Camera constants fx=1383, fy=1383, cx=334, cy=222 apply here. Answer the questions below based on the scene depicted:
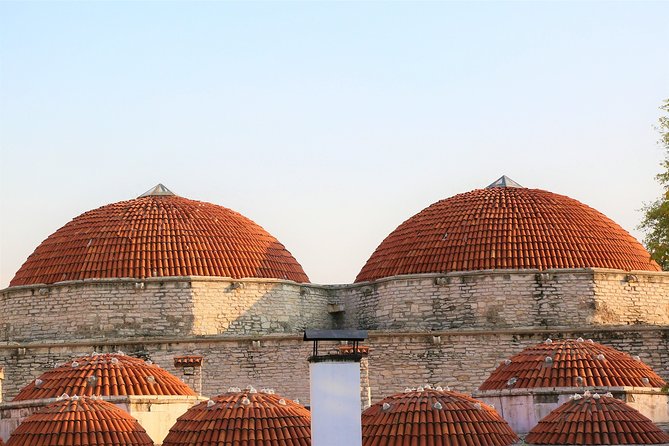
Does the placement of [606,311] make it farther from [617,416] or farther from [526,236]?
[617,416]

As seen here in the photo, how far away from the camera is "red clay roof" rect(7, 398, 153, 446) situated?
19.8 m

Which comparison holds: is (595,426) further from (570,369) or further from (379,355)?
(379,355)

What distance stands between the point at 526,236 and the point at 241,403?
1028 centimetres

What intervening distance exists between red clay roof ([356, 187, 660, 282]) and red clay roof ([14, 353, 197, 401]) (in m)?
7.35

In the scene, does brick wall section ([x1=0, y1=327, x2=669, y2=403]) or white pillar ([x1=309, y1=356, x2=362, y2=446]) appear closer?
white pillar ([x1=309, y1=356, x2=362, y2=446])

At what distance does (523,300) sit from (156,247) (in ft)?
25.1

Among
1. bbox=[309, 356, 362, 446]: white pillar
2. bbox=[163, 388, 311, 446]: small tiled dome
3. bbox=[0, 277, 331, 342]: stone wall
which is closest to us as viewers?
bbox=[309, 356, 362, 446]: white pillar

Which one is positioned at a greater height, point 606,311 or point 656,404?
point 606,311

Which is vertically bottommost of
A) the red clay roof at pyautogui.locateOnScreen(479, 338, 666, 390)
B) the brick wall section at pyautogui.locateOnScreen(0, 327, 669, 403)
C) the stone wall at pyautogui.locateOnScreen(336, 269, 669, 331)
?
the red clay roof at pyautogui.locateOnScreen(479, 338, 666, 390)

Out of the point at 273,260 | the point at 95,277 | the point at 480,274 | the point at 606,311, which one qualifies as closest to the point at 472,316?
the point at 480,274

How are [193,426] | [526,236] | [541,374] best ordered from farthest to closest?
[526,236]
[541,374]
[193,426]

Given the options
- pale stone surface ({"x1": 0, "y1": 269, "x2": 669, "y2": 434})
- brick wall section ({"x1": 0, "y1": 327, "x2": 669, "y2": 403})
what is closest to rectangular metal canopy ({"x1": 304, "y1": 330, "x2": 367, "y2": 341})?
pale stone surface ({"x1": 0, "y1": 269, "x2": 669, "y2": 434})

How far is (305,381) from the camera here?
88.5 ft

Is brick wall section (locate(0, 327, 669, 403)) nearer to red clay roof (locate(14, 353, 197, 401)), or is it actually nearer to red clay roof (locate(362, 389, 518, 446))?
red clay roof (locate(14, 353, 197, 401))
